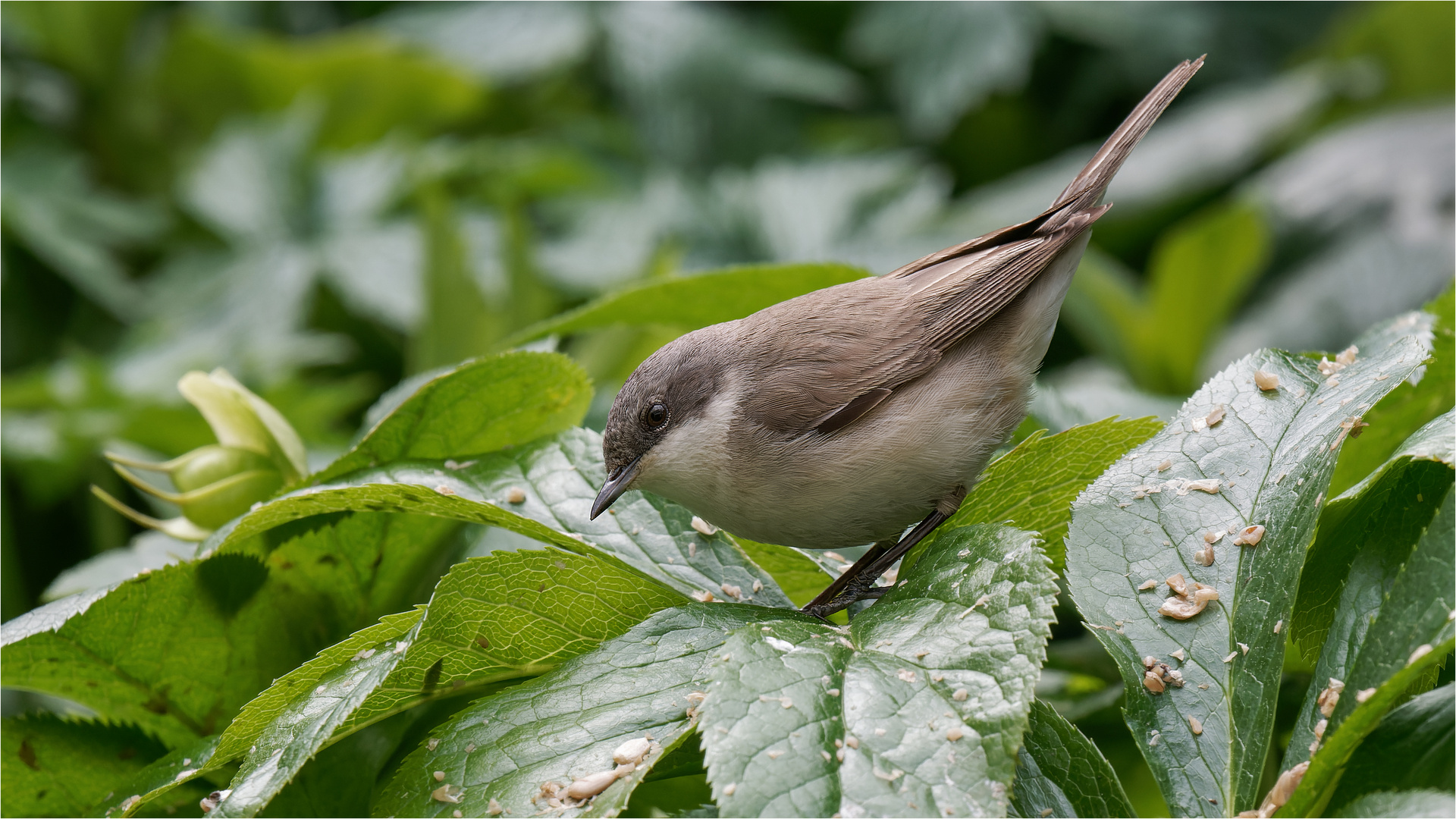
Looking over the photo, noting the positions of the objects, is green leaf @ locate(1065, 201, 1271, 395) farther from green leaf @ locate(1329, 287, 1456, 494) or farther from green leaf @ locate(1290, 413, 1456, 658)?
green leaf @ locate(1290, 413, 1456, 658)

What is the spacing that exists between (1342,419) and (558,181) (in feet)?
11.4

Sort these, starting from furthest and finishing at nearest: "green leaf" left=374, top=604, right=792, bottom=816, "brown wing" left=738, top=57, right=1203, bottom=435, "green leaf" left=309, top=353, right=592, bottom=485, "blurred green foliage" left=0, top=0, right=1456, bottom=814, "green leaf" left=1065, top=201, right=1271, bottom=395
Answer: "blurred green foliage" left=0, top=0, right=1456, bottom=814 < "green leaf" left=1065, top=201, right=1271, bottom=395 < "brown wing" left=738, top=57, right=1203, bottom=435 < "green leaf" left=309, top=353, right=592, bottom=485 < "green leaf" left=374, top=604, right=792, bottom=816

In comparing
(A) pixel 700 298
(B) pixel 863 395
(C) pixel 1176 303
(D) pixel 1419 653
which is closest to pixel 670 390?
(A) pixel 700 298

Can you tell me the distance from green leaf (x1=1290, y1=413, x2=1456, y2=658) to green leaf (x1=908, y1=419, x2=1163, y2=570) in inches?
8.9

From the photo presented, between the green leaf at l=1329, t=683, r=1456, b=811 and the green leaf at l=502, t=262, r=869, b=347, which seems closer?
the green leaf at l=1329, t=683, r=1456, b=811

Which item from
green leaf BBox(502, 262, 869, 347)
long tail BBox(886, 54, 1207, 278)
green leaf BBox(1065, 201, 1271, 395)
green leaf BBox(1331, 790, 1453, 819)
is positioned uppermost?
green leaf BBox(1065, 201, 1271, 395)

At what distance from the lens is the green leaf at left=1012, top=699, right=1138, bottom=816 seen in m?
1.02

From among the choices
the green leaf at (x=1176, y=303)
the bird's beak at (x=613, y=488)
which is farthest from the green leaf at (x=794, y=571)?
the green leaf at (x=1176, y=303)

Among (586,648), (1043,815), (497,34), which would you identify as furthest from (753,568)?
(497,34)

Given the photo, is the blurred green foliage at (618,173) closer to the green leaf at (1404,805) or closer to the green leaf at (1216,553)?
the green leaf at (1216,553)

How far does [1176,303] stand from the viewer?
333 cm

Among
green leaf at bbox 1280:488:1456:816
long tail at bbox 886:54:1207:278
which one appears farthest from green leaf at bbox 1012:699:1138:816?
long tail at bbox 886:54:1207:278

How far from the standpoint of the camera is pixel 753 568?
1.39m

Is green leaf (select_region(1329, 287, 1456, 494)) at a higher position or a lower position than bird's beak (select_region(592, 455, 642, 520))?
lower
